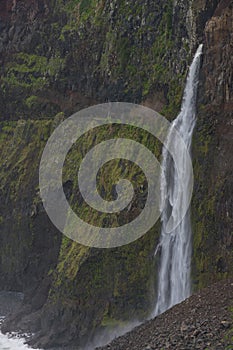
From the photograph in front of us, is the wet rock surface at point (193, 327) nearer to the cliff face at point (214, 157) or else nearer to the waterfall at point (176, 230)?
the waterfall at point (176, 230)

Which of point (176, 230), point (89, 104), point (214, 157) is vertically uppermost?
point (89, 104)

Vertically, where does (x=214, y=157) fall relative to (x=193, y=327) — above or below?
above

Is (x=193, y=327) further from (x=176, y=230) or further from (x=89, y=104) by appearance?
(x=89, y=104)

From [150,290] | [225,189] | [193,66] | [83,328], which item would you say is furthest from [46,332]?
[193,66]

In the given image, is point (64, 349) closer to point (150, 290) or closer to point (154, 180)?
point (150, 290)

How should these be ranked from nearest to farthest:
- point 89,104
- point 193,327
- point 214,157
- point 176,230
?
point 193,327 → point 214,157 → point 176,230 → point 89,104

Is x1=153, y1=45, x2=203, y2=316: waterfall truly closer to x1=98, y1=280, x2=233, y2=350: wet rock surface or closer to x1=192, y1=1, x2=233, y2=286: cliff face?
x1=192, y1=1, x2=233, y2=286: cliff face

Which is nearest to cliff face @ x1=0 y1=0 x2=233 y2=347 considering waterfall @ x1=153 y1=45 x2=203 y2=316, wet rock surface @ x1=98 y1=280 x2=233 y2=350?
waterfall @ x1=153 y1=45 x2=203 y2=316

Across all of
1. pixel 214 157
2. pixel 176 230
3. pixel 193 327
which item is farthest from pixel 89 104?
pixel 193 327
